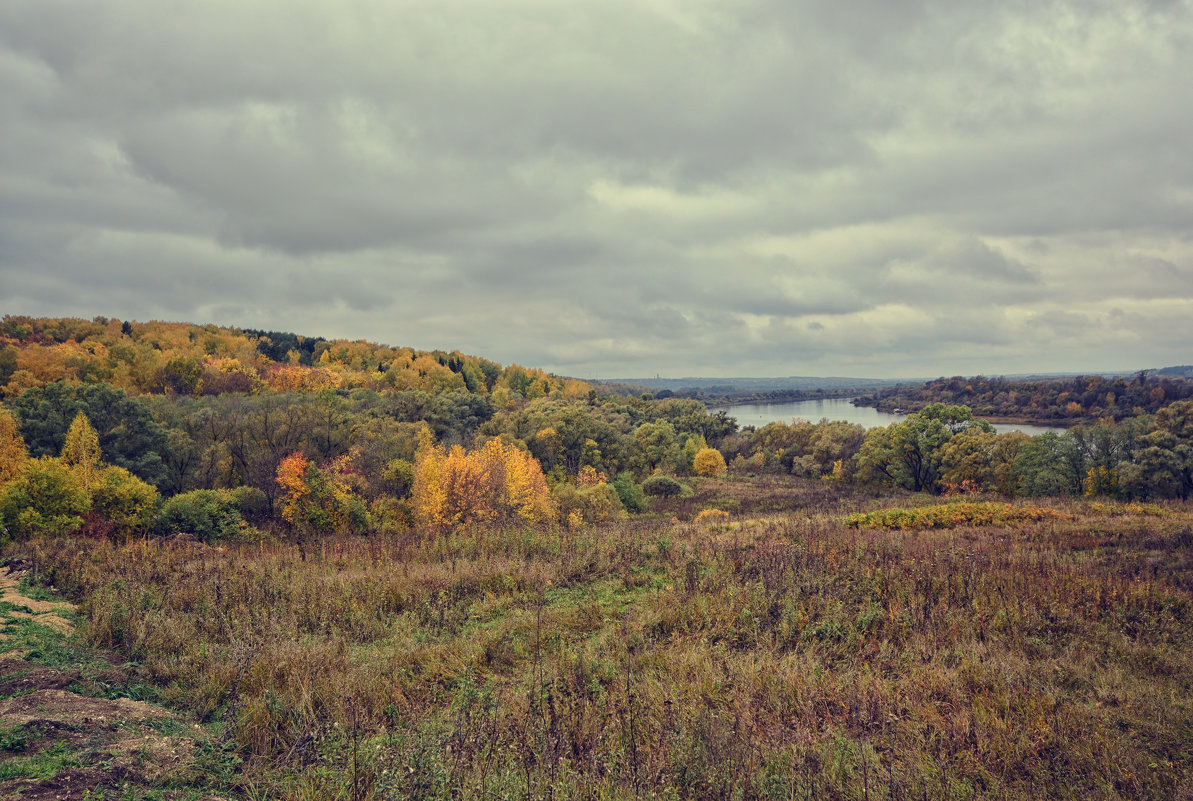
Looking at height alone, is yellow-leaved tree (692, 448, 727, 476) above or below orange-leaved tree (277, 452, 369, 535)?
below

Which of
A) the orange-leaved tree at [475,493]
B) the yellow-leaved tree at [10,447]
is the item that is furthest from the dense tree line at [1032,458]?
the yellow-leaved tree at [10,447]

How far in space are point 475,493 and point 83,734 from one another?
32.0m

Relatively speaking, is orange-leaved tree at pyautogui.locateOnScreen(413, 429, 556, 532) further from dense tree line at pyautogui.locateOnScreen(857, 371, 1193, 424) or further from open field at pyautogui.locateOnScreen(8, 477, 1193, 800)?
dense tree line at pyautogui.locateOnScreen(857, 371, 1193, 424)

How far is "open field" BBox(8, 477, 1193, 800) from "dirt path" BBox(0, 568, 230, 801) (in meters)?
0.46

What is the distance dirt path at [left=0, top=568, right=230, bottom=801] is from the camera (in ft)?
14.4

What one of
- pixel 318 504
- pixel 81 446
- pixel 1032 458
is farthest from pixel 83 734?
pixel 1032 458

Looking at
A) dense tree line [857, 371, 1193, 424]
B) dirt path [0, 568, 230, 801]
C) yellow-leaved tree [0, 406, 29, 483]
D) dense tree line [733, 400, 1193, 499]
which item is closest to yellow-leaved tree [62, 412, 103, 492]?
yellow-leaved tree [0, 406, 29, 483]

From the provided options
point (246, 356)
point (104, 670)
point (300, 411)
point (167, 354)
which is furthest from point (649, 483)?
point (246, 356)

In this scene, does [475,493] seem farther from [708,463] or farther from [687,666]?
[708,463]

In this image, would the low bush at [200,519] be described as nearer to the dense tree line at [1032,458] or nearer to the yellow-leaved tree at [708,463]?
the yellow-leaved tree at [708,463]

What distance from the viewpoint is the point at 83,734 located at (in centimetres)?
515

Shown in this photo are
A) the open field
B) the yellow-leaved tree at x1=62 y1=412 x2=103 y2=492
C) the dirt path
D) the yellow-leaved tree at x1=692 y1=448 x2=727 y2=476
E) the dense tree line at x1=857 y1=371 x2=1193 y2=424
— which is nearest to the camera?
the dirt path

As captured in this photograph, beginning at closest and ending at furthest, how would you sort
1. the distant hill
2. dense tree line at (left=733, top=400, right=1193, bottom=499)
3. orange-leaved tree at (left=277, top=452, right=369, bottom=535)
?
orange-leaved tree at (left=277, top=452, right=369, bottom=535)
dense tree line at (left=733, top=400, right=1193, bottom=499)
the distant hill

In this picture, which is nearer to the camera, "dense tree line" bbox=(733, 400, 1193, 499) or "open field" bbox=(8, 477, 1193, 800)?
"open field" bbox=(8, 477, 1193, 800)
